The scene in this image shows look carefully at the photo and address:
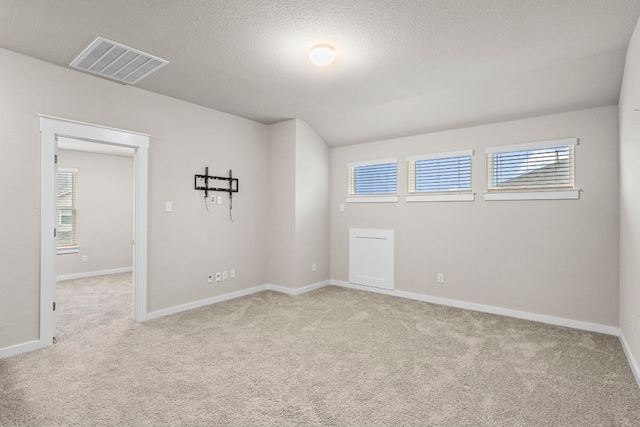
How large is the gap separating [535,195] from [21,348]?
5.35 meters

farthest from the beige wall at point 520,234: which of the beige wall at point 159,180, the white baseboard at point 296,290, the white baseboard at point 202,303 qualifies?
the white baseboard at point 202,303

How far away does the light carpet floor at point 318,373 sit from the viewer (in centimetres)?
204

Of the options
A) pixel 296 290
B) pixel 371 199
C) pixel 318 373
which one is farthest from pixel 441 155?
pixel 318 373

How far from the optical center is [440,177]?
15.2 feet

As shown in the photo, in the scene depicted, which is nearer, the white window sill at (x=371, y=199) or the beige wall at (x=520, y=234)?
the beige wall at (x=520, y=234)

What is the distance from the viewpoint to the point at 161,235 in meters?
3.98

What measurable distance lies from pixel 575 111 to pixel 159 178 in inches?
186

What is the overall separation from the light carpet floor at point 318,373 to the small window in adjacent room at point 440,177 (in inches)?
62.1

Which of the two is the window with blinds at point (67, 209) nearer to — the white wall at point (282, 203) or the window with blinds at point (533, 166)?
the white wall at point (282, 203)

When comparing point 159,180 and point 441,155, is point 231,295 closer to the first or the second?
point 159,180

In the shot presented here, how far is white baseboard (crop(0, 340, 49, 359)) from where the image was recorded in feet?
9.27

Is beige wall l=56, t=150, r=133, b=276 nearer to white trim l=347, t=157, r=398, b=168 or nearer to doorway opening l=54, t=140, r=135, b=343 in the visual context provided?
doorway opening l=54, t=140, r=135, b=343

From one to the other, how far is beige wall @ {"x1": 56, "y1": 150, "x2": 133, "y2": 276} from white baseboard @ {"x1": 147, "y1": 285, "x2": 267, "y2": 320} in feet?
12.0

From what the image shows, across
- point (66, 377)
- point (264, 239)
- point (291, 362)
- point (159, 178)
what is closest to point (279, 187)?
Answer: point (264, 239)
